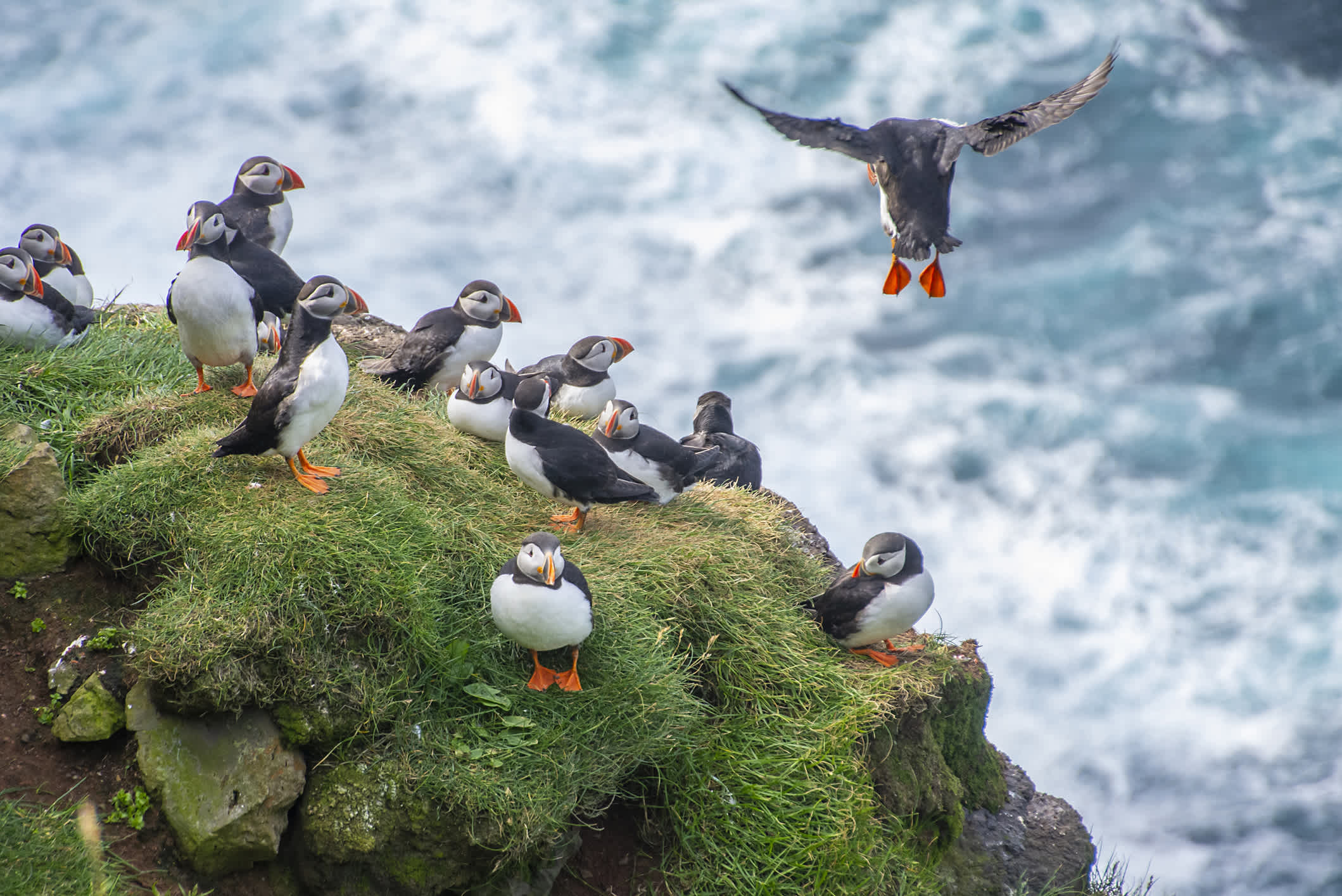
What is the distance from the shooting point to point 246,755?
15.1 feet

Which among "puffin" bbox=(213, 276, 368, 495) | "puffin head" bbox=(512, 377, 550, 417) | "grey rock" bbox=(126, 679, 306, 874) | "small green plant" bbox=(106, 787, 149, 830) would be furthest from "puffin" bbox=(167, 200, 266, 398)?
"small green plant" bbox=(106, 787, 149, 830)

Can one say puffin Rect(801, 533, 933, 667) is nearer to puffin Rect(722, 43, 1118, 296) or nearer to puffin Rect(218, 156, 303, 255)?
puffin Rect(722, 43, 1118, 296)

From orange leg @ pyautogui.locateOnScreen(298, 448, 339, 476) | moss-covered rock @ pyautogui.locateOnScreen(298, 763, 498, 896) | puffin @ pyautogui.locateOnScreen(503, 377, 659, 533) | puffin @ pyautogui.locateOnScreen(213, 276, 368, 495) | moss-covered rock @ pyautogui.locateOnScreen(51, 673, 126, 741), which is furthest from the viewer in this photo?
puffin @ pyautogui.locateOnScreen(503, 377, 659, 533)

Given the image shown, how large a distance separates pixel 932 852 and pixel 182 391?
5266mm

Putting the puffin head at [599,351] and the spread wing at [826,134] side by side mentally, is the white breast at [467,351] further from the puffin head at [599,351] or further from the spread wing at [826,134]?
the spread wing at [826,134]

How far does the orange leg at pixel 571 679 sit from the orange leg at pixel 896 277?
7.92 feet

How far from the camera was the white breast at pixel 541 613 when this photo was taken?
4.77m

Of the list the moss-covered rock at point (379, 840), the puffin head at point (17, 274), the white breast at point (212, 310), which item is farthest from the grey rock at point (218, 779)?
the puffin head at point (17, 274)

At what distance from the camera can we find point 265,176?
8008 millimetres

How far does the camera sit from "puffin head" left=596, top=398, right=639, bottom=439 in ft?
21.4

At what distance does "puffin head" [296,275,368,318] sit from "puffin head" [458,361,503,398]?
53.0 inches

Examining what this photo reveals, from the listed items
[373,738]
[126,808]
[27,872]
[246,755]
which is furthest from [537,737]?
[27,872]

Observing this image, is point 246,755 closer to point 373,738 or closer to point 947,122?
point 373,738

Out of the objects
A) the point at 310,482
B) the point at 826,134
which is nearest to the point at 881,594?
the point at 826,134
